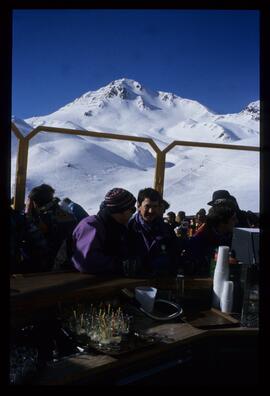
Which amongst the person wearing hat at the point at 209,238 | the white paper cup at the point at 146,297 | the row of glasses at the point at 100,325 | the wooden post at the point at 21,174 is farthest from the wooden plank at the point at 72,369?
the wooden post at the point at 21,174

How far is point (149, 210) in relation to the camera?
3.11m

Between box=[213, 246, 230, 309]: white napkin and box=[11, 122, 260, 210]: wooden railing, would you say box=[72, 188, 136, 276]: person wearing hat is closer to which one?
box=[213, 246, 230, 309]: white napkin

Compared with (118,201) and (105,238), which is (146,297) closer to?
(105,238)

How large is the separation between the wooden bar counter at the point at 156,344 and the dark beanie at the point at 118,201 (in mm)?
481

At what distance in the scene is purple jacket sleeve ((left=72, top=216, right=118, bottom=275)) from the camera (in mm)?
2486

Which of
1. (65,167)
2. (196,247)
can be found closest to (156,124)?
(65,167)

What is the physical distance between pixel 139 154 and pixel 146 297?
72304mm

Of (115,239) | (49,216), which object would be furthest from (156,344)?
(49,216)

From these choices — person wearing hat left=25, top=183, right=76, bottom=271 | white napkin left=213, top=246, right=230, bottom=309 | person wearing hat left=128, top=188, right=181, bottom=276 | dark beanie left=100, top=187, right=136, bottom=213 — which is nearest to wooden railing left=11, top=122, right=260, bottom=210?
person wearing hat left=25, top=183, right=76, bottom=271

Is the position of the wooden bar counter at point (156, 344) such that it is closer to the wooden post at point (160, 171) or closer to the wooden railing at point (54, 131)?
the wooden railing at point (54, 131)

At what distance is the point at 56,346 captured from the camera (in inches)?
74.3

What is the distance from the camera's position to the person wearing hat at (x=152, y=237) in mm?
2902

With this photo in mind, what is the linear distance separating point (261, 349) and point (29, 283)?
123 centimetres

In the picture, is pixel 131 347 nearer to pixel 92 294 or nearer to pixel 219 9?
pixel 92 294
